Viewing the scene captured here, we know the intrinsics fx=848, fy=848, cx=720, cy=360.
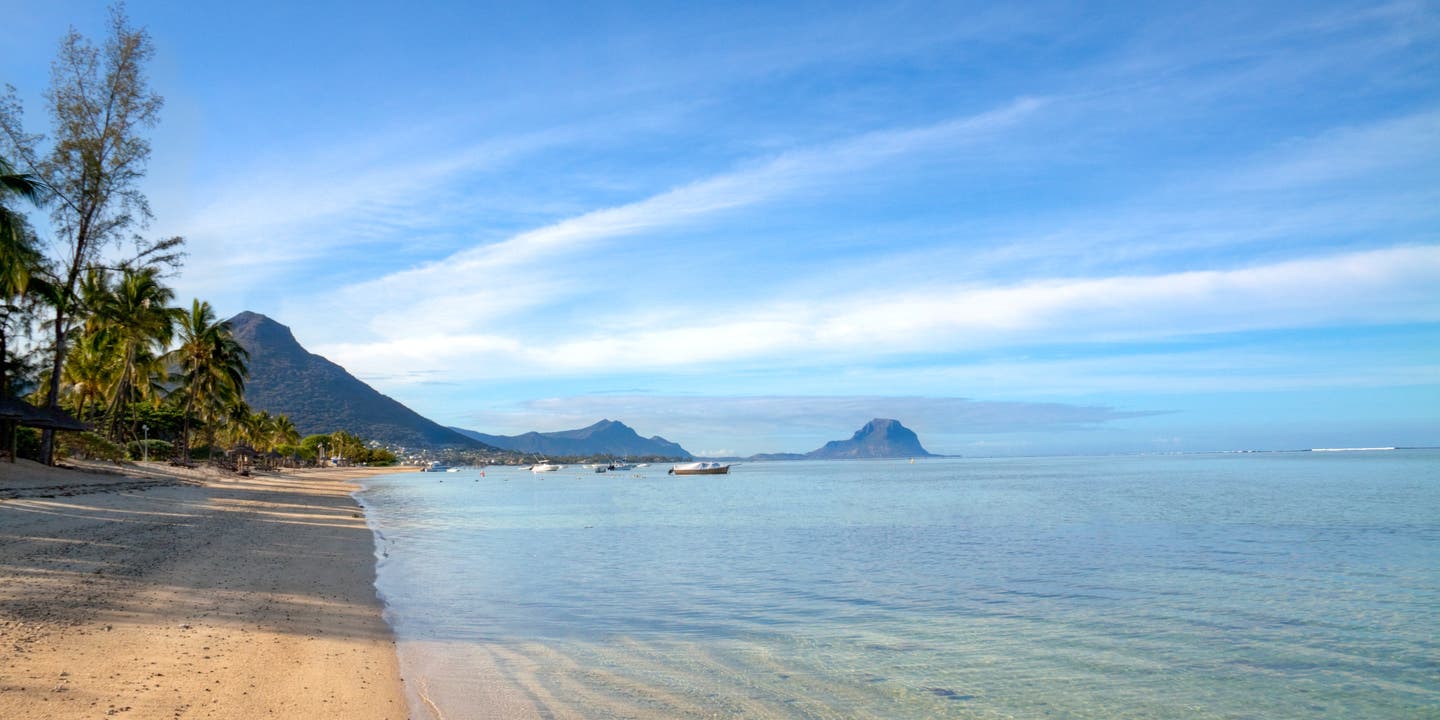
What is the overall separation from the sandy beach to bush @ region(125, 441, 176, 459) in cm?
3625

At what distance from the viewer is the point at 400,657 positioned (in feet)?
31.7

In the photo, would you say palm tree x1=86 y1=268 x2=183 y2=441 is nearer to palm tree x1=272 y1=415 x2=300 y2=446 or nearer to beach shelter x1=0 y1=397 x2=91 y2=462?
beach shelter x1=0 y1=397 x2=91 y2=462

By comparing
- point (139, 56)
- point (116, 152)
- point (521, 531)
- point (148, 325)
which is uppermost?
point (139, 56)

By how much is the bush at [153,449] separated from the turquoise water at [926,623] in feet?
120

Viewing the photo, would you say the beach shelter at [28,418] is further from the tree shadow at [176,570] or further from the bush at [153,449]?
the bush at [153,449]

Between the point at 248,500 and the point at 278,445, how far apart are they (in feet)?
325

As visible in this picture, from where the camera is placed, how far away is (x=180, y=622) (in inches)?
374

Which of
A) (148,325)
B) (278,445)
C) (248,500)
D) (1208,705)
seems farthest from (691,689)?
(278,445)

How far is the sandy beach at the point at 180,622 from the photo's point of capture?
6.73 metres

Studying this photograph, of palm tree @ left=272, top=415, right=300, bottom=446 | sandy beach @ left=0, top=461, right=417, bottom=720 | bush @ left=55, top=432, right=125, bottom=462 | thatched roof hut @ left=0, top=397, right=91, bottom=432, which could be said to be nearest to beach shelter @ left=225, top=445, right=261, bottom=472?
bush @ left=55, top=432, right=125, bottom=462

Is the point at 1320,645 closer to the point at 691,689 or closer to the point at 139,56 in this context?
the point at 691,689

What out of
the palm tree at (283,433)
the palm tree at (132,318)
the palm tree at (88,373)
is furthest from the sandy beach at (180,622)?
the palm tree at (283,433)

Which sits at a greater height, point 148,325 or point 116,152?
point 116,152

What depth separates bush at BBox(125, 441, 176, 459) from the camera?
52.3 meters
